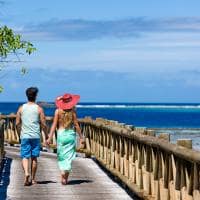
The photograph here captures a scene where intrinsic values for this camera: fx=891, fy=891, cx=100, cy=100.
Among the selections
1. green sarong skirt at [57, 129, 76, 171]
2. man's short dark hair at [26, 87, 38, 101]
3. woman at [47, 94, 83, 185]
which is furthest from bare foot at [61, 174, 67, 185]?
man's short dark hair at [26, 87, 38, 101]

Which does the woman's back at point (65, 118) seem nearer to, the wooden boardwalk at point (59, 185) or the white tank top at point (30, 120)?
the white tank top at point (30, 120)

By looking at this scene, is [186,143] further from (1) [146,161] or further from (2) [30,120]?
(2) [30,120]

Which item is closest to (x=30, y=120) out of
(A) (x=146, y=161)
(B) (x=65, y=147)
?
(B) (x=65, y=147)

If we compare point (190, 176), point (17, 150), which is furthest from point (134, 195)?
point (17, 150)

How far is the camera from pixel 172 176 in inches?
458

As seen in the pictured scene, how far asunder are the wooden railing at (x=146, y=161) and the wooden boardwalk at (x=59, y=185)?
270mm

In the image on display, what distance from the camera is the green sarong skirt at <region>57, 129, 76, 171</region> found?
16.3m

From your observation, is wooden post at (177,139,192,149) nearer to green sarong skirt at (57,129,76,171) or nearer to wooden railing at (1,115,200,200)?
wooden railing at (1,115,200,200)

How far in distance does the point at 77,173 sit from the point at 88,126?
14.6 feet

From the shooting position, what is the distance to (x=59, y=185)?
16.2 m

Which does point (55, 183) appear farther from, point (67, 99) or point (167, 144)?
point (167, 144)

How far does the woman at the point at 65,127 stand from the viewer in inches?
636

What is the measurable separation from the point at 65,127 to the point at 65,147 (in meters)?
0.43

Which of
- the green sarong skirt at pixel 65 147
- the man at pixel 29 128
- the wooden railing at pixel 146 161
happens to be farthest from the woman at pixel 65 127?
the wooden railing at pixel 146 161
